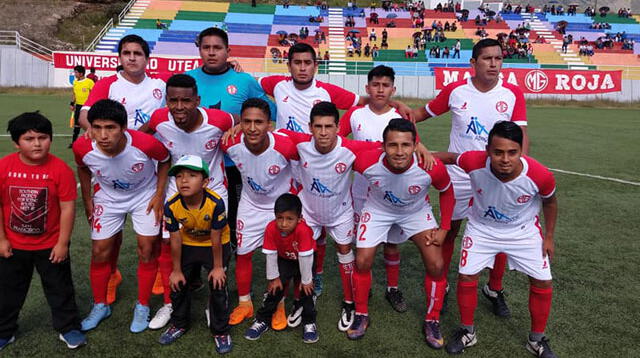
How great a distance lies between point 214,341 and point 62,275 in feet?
4.40

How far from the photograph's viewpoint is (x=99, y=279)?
4.04 m

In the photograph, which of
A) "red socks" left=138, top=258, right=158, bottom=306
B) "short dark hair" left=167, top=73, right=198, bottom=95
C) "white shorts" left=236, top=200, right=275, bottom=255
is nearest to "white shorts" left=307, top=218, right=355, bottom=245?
"white shorts" left=236, top=200, right=275, bottom=255

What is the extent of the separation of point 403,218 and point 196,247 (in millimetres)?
1831

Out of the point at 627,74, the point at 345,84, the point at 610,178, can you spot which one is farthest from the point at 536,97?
the point at 610,178

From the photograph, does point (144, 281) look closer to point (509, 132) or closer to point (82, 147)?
point (82, 147)

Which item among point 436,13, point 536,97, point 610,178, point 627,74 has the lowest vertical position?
point 610,178

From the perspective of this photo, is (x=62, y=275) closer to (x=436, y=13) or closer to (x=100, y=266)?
(x=100, y=266)

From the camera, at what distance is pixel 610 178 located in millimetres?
9523

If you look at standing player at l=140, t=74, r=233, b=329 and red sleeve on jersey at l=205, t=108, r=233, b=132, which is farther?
red sleeve on jersey at l=205, t=108, r=233, b=132

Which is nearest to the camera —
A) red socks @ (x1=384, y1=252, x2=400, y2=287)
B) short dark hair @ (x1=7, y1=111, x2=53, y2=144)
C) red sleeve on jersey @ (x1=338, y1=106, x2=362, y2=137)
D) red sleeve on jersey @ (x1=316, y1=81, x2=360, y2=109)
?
short dark hair @ (x1=7, y1=111, x2=53, y2=144)

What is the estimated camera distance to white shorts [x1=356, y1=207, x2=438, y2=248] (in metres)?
3.99

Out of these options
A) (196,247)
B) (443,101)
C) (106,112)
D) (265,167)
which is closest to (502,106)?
(443,101)

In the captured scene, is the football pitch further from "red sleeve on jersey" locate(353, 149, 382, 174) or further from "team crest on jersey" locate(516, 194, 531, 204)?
"red sleeve on jersey" locate(353, 149, 382, 174)

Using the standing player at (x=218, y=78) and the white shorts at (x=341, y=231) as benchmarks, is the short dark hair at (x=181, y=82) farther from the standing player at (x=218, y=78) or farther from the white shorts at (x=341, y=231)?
the white shorts at (x=341, y=231)
